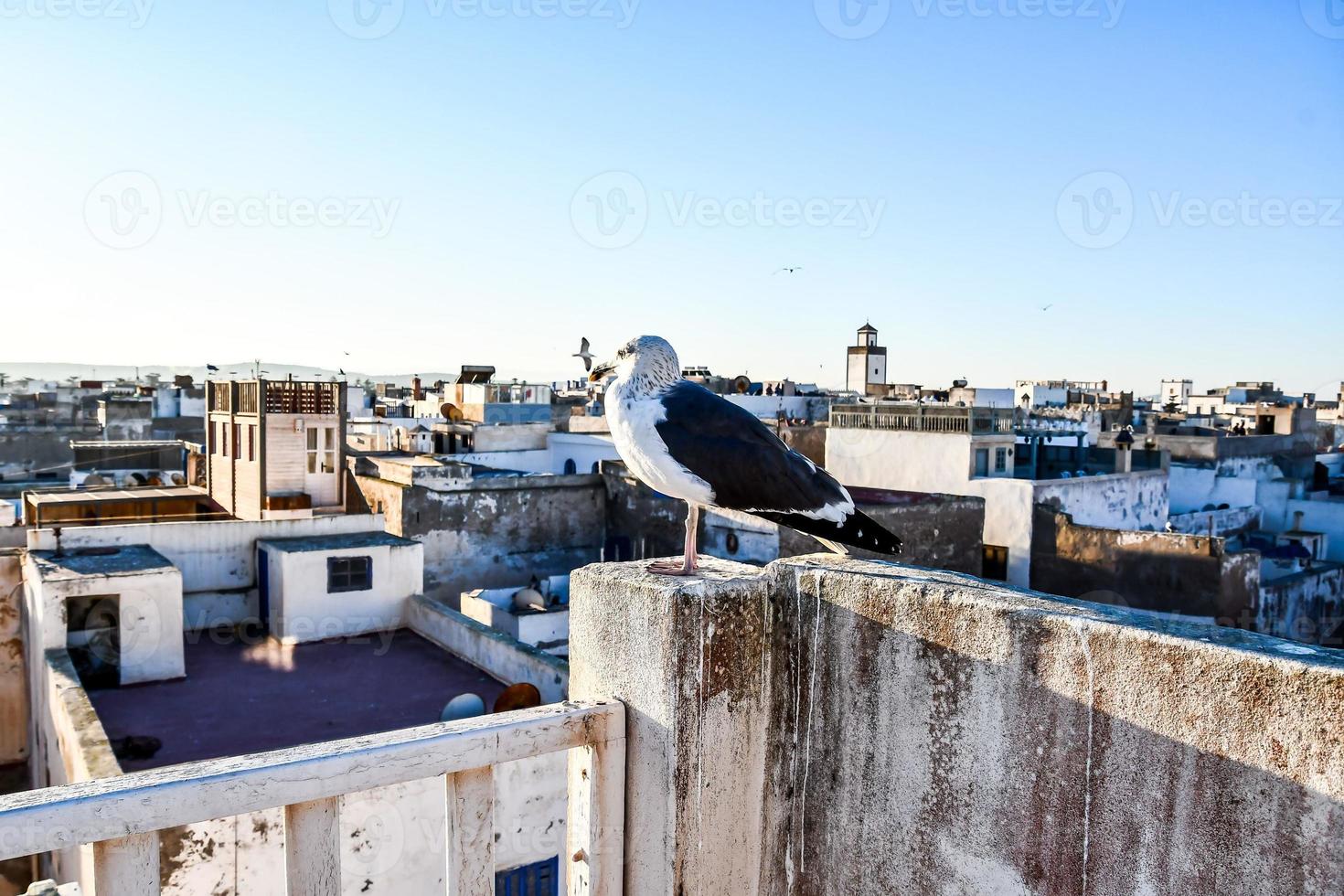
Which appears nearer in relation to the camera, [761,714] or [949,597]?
[949,597]

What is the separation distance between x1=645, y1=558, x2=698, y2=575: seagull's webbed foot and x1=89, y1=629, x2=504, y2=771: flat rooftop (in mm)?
9419

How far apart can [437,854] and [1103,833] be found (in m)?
9.09

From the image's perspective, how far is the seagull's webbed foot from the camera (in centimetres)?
310

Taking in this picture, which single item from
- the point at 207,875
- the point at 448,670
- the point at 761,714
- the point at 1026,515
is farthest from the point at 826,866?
→ the point at 1026,515

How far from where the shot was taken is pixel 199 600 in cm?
1664

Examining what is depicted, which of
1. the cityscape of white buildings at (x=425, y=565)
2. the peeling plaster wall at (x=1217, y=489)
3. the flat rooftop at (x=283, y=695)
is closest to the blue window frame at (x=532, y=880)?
the cityscape of white buildings at (x=425, y=565)

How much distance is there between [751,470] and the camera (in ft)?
12.6

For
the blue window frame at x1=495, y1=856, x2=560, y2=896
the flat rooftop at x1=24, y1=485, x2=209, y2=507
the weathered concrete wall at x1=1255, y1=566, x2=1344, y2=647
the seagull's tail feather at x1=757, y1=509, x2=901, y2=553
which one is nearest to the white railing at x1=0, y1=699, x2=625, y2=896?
the seagull's tail feather at x1=757, y1=509, x2=901, y2=553

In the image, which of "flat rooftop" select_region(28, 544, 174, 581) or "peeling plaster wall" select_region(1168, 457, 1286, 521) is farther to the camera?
"peeling plaster wall" select_region(1168, 457, 1286, 521)

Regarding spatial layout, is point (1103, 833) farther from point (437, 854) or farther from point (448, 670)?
point (448, 670)

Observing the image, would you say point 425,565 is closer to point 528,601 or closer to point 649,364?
point 528,601

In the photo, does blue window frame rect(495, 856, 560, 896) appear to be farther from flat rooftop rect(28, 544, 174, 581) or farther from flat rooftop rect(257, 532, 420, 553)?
flat rooftop rect(257, 532, 420, 553)

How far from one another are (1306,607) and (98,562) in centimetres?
2316

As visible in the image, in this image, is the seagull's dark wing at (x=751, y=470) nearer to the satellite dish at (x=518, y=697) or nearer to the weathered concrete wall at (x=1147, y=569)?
the satellite dish at (x=518, y=697)
